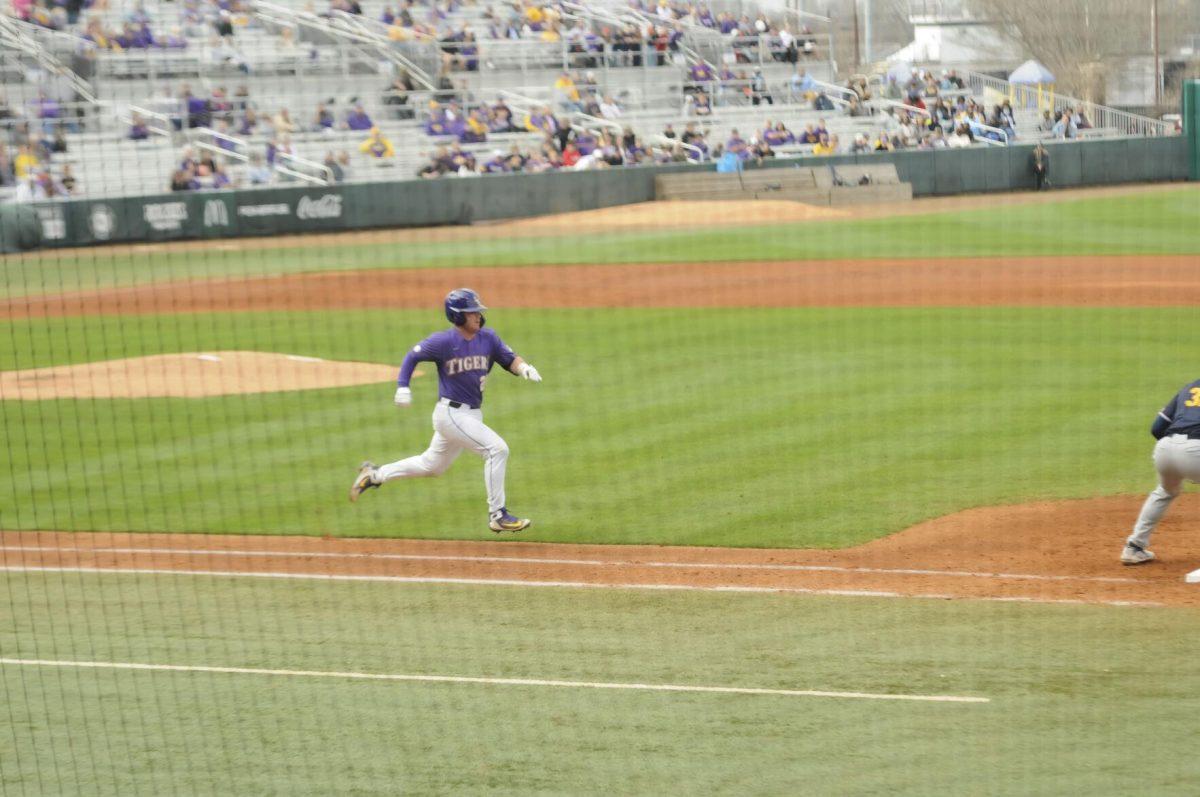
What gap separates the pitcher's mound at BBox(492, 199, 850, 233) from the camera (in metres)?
32.4

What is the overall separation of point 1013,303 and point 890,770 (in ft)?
54.8

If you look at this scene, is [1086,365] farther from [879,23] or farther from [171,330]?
[879,23]

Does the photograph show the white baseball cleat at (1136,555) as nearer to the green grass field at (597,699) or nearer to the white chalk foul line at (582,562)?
the white chalk foul line at (582,562)

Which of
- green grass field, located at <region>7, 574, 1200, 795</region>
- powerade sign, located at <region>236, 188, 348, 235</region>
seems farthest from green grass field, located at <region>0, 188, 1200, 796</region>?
powerade sign, located at <region>236, 188, 348, 235</region>

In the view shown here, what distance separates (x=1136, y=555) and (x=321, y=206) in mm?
24844

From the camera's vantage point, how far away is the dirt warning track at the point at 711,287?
74.9 ft

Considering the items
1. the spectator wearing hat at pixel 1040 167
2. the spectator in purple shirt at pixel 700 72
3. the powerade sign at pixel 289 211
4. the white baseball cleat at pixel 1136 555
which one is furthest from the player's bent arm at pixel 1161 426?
the spectator in purple shirt at pixel 700 72

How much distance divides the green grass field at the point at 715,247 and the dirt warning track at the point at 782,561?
17.0 meters

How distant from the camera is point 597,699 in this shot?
23.5 ft

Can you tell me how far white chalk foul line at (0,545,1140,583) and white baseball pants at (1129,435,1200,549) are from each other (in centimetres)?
36

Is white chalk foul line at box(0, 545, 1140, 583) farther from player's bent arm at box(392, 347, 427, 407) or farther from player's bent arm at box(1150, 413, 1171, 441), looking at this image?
player's bent arm at box(392, 347, 427, 407)

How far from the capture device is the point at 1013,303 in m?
21.8

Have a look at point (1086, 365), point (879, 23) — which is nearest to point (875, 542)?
point (1086, 365)

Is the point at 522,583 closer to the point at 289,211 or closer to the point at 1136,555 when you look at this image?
the point at 1136,555
